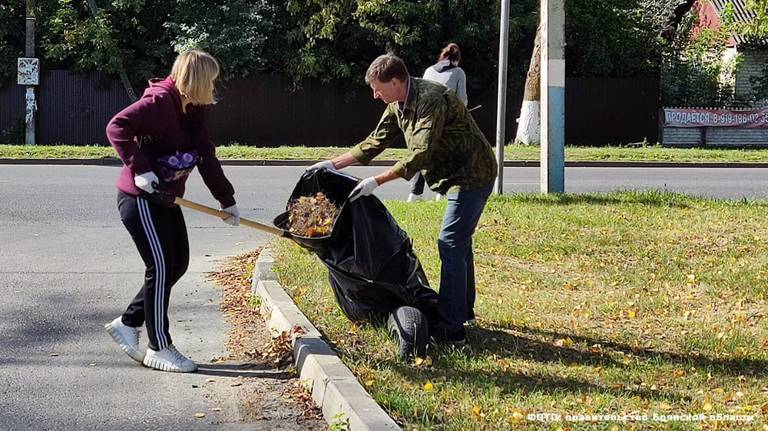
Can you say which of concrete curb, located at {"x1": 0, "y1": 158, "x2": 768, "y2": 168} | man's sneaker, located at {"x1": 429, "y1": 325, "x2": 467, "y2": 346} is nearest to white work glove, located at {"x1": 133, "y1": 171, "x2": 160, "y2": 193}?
man's sneaker, located at {"x1": 429, "y1": 325, "x2": 467, "y2": 346}

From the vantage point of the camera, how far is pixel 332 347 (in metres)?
5.80

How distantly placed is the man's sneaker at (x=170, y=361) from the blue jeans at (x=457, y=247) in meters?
1.49

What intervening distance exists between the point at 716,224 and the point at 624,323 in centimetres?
369

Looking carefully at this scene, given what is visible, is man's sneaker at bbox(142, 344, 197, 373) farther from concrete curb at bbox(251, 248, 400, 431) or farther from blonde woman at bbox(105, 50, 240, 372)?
concrete curb at bbox(251, 248, 400, 431)

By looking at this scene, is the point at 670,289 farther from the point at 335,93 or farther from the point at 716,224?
the point at 335,93

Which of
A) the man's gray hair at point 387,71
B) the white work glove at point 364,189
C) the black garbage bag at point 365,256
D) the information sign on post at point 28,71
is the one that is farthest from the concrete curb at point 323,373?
the information sign on post at point 28,71

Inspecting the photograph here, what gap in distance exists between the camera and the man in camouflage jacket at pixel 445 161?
558 centimetres

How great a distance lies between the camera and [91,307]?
7289mm

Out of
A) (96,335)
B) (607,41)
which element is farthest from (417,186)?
(607,41)

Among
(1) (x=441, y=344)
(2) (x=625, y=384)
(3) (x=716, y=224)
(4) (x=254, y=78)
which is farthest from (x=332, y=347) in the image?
(4) (x=254, y=78)

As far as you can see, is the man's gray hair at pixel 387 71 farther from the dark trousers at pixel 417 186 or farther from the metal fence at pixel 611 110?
the metal fence at pixel 611 110

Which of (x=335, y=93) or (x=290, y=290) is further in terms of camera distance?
(x=335, y=93)

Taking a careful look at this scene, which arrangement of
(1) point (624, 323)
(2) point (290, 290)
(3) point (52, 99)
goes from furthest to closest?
(3) point (52, 99)
(2) point (290, 290)
(1) point (624, 323)

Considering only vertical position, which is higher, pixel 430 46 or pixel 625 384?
pixel 430 46
